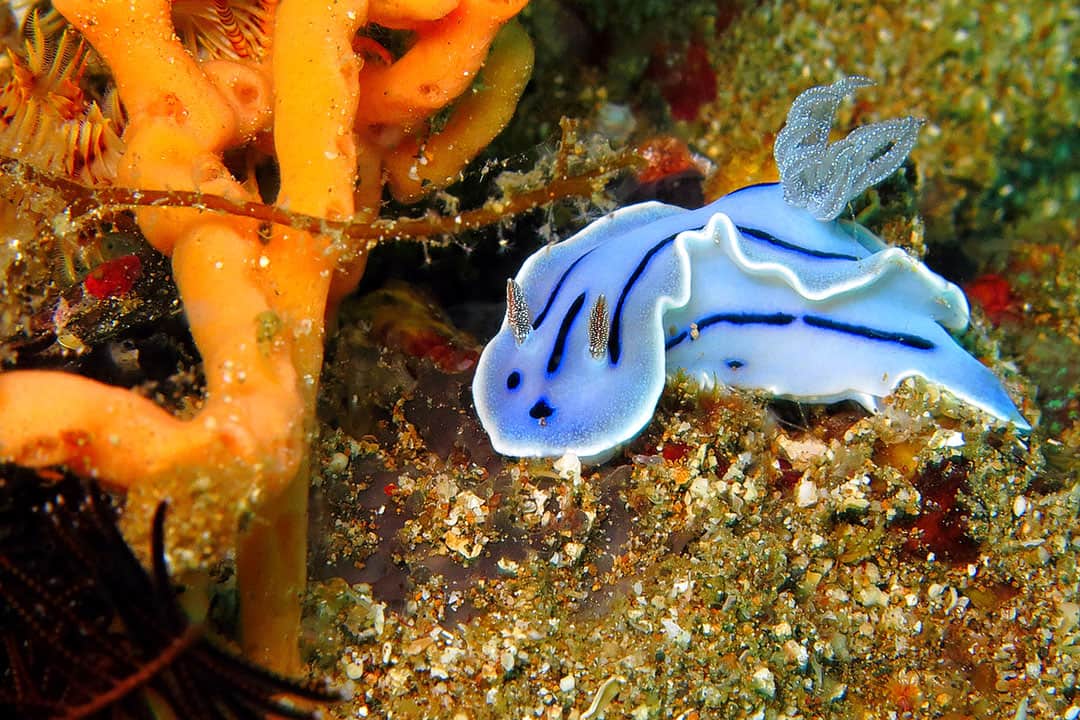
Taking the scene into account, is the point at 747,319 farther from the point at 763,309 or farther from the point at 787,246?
the point at 787,246

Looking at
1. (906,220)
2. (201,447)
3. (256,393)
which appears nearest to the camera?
(201,447)

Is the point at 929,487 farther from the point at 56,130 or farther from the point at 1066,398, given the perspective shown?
the point at 56,130

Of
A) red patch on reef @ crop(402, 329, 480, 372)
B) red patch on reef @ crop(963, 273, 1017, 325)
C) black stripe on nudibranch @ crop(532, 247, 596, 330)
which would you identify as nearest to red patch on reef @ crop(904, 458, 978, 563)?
black stripe on nudibranch @ crop(532, 247, 596, 330)

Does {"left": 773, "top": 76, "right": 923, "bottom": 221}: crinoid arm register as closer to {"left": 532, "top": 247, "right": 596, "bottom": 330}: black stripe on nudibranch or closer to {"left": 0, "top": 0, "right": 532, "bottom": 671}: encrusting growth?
{"left": 532, "top": 247, "right": 596, "bottom": 330}: black stripe on nudibranch

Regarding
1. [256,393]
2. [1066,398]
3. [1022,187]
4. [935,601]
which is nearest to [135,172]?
[256,393]

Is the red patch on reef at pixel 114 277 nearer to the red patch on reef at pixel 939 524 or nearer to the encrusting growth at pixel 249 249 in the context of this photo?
the encrusting growth at pixel 249 249
